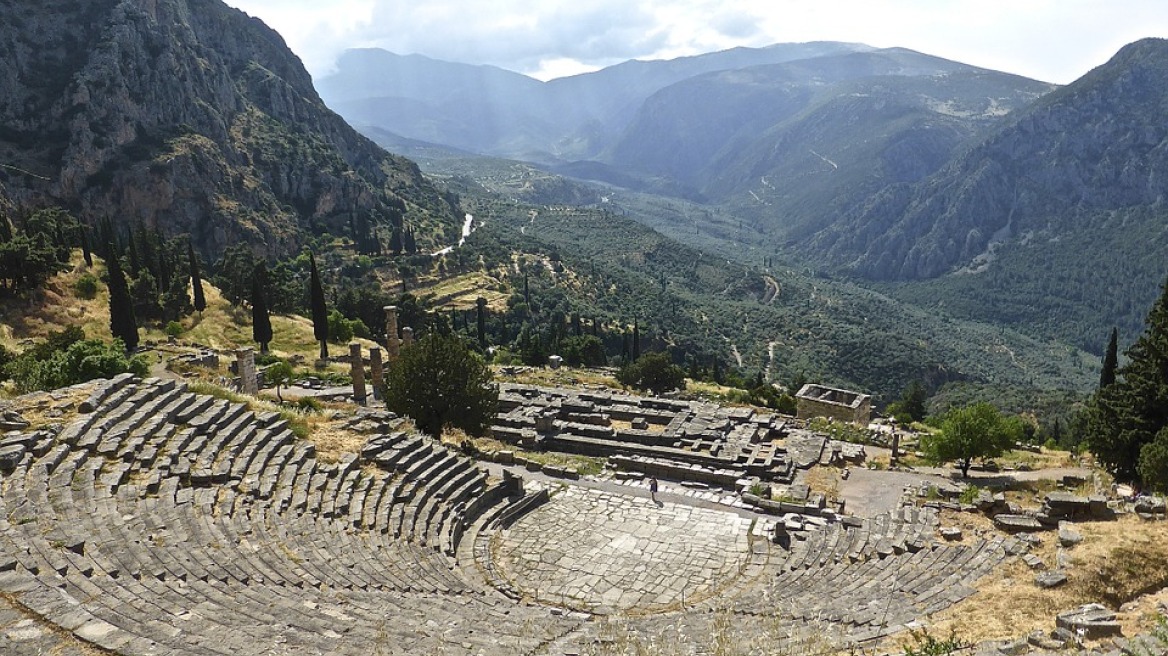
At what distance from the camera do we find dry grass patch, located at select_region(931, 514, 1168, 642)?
11586mm

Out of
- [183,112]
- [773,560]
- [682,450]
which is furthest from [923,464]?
[183,112]

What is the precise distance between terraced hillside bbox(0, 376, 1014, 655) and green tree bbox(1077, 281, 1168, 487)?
31.0ft

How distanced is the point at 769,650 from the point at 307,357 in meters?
48.9

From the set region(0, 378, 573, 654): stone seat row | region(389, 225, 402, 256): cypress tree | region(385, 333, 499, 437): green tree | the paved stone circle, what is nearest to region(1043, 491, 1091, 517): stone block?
the paved stone circle

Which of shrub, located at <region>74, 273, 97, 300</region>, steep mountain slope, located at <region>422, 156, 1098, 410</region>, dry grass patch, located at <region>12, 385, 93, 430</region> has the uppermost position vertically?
shrub, located at <region>74, 273, 97, 300</region>

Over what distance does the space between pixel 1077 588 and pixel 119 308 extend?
49190 millimetres

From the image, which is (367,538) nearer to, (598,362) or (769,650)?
(769,650)

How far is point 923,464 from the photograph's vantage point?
3041cm

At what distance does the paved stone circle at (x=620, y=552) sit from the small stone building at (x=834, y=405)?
62.3ft

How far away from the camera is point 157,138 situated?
90188 millimetres

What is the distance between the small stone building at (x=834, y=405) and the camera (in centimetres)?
3936

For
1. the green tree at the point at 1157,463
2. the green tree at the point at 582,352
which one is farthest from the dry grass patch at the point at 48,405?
the green tree at the point at 582,352

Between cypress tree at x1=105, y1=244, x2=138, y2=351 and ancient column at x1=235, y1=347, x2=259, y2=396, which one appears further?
cypress tree at x1=105, y1=244, x2=138, y2=351

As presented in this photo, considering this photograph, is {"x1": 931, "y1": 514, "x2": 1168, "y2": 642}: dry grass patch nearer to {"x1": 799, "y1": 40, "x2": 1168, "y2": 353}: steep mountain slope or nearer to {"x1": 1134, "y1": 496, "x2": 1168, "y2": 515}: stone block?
{"x1": 1134, "y1": 496, "x2": 1168, "y2": 515}: stone block
